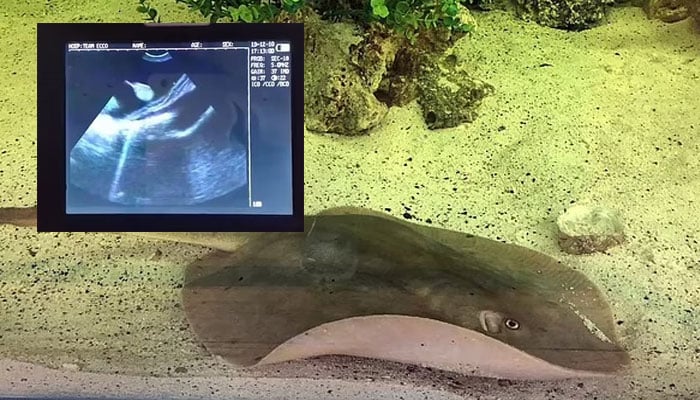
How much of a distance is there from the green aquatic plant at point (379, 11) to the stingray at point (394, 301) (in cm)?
36

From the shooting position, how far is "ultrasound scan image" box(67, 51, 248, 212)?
115 cm

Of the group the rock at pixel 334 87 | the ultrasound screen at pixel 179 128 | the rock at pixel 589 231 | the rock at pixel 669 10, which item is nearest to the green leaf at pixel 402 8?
the rock at pixel 334 87

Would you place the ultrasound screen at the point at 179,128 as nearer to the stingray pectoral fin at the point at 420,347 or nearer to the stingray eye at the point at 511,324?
the stingray pectoral fin at the point at 420,347

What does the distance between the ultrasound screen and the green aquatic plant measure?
0.17 meters

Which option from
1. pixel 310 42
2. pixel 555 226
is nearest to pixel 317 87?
pixel 310 42

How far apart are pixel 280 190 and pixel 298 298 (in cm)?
21

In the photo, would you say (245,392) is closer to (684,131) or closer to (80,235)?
(80,235)

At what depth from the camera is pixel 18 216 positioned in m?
1.40

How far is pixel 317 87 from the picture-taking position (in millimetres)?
1471

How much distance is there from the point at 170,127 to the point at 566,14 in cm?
96

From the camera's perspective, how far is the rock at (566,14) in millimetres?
1668

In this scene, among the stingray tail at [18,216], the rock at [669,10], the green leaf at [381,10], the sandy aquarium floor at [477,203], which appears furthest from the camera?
the rock at [669,10]

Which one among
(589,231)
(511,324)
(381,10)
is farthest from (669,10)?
(511,324)

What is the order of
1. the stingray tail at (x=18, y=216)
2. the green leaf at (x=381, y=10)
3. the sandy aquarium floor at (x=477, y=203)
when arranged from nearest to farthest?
the sandy aquarium floor at (x=477, y=203) → the green leaf at (x=381, y=10) → the stingray tail at (x=18, y=216)
